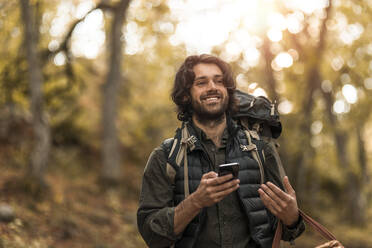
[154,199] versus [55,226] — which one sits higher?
[154,199]

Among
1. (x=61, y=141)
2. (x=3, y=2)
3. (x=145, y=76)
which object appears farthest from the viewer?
(x=145, y=76)

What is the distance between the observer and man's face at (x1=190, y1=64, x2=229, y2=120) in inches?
126

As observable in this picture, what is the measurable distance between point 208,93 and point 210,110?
0.15 m

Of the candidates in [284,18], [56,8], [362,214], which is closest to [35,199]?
[56,8]

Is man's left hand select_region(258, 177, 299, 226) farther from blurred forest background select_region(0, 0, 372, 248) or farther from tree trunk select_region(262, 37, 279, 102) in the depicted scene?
tree trunk select_region(262, 37, 279, 102)

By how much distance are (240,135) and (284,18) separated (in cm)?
1032

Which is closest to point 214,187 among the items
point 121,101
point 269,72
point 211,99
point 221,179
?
point 221,179

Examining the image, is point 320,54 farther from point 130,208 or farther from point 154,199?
point 154,199

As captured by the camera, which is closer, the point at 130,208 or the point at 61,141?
the point at 130,208

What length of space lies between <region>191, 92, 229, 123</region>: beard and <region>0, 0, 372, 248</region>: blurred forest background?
5.36 ft

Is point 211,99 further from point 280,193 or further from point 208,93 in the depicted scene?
point 280,193

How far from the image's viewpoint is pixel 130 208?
41.5 feet

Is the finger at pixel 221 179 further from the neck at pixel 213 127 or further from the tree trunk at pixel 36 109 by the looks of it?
the tree trunk at pixel 36 109

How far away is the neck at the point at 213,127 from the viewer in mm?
3229
